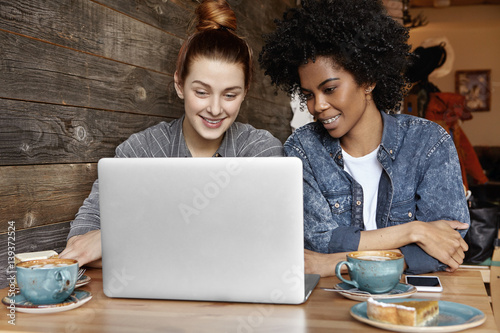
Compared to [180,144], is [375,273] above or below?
below

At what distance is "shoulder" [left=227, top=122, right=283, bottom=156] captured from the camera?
1.78 m

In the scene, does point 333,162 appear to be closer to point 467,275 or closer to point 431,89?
point 467,275

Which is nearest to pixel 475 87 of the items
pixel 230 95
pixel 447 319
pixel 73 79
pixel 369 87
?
pixel 369 87

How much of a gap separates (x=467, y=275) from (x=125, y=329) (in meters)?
0.76

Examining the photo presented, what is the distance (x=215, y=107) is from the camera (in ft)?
5.37

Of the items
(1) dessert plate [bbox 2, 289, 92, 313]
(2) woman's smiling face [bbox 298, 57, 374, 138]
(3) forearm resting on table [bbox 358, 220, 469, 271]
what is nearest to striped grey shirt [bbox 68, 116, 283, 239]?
(2) woman's smiling face [bbox 298, 57, 374, 138]

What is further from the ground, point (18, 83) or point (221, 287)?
point (18, 83)

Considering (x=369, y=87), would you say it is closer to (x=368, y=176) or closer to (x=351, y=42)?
(x=351, y=42)

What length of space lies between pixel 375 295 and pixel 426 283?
17 centimetres

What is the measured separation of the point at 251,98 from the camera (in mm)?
2924

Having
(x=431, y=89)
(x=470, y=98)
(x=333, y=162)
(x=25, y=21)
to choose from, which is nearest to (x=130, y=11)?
(x=25, y=21)

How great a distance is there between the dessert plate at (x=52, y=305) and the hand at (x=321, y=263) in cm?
48

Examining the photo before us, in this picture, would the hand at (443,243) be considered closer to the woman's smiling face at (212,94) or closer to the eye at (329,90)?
the eye at (329,90)

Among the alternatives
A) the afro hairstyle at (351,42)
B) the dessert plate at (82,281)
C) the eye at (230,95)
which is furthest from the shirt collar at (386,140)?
the dessert plate at (82,281)
